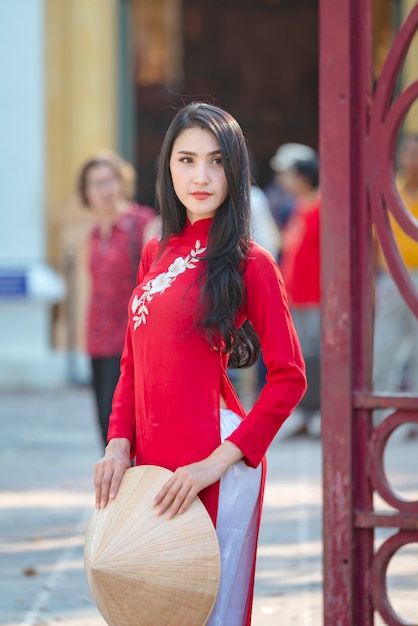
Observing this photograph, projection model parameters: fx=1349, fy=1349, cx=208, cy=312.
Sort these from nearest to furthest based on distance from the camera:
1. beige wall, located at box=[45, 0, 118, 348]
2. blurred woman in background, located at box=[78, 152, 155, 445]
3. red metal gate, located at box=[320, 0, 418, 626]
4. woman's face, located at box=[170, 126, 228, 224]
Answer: woman's face, located at box=[170, 126, 228, 224]
red metal gate, located at box=[320, 0, 418, 626]
blurred woman in background, located at box=[78, 152, 155, 445]
beige wall, located at box=[45, 0, 118, 348]

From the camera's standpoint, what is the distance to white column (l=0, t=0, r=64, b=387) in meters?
13.0

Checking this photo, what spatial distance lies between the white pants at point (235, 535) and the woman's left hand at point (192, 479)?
0.21 feet

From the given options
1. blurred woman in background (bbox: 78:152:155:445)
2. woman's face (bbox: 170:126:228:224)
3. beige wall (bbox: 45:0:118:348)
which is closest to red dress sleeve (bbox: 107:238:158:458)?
woman's face (bbox: 170:126:228:224)

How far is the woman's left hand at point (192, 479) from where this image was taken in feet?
Result: 9.92

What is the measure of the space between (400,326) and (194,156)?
19.6 ft

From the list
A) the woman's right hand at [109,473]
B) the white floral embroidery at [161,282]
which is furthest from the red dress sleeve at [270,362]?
the woman's right hand at [109,473]

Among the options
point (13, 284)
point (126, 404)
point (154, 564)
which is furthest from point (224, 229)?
point (13, 284)

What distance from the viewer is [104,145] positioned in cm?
1397

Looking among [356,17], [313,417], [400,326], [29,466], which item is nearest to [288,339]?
[356,17]

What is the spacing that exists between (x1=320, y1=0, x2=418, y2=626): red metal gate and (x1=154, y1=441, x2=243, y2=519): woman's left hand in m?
0.37

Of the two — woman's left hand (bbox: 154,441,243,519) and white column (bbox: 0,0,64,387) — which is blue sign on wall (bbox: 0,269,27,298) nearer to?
white column (bbox: 0,0,64,387)

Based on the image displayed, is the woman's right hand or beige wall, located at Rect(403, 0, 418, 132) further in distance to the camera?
beige wall, located at Rect(403, 0, 418, 132)

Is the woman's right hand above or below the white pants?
above

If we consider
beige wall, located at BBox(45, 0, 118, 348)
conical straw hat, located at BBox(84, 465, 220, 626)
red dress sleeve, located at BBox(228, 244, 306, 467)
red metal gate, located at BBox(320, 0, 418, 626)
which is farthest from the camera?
beige wall, located at BBox(45, 0, 118, 348)
